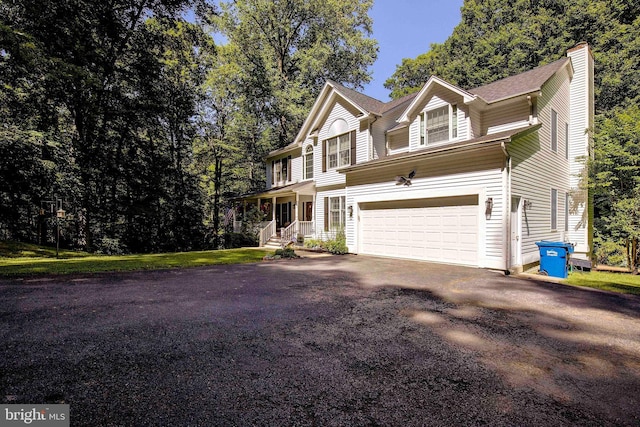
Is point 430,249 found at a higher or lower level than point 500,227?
lower

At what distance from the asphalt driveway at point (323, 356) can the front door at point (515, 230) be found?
9.25 ft

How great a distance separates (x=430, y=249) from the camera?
10633 mm

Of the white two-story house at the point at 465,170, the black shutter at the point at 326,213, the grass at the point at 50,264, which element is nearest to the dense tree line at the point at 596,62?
the white two-story house at the point at 465,170

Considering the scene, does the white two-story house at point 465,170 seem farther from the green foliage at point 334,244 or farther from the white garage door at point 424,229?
the green foliage at point 334,244

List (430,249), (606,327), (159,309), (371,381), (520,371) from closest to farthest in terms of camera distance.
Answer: (371,381)
(520,371)
(606,327)
(159,309)
(430,249)

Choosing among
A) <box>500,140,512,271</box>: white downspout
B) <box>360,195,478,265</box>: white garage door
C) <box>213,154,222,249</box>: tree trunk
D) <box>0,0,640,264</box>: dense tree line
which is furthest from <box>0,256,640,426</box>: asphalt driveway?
<box>213,154,222,249</box>: tree trunk

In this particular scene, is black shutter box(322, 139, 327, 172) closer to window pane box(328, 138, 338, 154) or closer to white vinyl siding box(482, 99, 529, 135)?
window pane box(328, 138, 338, 154)

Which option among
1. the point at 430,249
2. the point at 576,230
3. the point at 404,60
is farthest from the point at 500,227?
the point at 404,60

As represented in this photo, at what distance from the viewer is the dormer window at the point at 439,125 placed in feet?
37.3

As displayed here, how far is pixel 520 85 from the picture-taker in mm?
11430

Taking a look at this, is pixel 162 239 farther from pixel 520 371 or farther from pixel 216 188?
pixel 520 371

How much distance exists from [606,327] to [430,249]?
6.25 meters

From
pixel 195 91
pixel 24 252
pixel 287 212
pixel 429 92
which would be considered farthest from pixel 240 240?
pixel 429 92

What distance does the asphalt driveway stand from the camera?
7.69ft
